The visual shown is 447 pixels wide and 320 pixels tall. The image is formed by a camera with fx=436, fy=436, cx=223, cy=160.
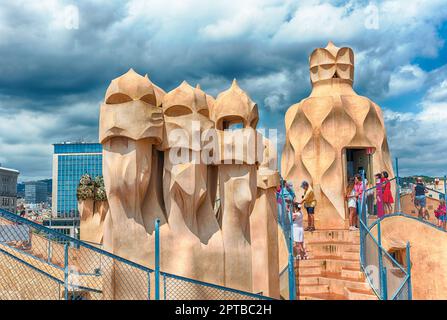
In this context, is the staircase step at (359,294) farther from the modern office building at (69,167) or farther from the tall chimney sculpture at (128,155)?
the modern office building at (69,167)

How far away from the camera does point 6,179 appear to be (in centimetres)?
6231

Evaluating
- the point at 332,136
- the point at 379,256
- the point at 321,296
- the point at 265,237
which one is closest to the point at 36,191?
the point at 332,136

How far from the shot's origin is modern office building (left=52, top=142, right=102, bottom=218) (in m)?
81.1

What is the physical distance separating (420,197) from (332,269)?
405cm

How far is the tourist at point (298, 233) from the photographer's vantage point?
10.9 metres

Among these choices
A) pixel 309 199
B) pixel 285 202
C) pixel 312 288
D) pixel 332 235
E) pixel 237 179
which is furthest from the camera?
pixel 309 199

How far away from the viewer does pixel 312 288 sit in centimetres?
1038

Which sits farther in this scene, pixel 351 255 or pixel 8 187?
pixel 8 187

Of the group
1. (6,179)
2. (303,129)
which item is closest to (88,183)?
(303,129)

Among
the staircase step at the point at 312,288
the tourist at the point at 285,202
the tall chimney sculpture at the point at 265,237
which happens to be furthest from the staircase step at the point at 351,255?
the tall chimney sculpture at the point at 265,237

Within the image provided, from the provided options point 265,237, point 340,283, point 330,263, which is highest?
point 265,237

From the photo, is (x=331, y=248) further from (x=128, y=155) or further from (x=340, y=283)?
(x=128, y=155)

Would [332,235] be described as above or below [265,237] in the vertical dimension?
below
